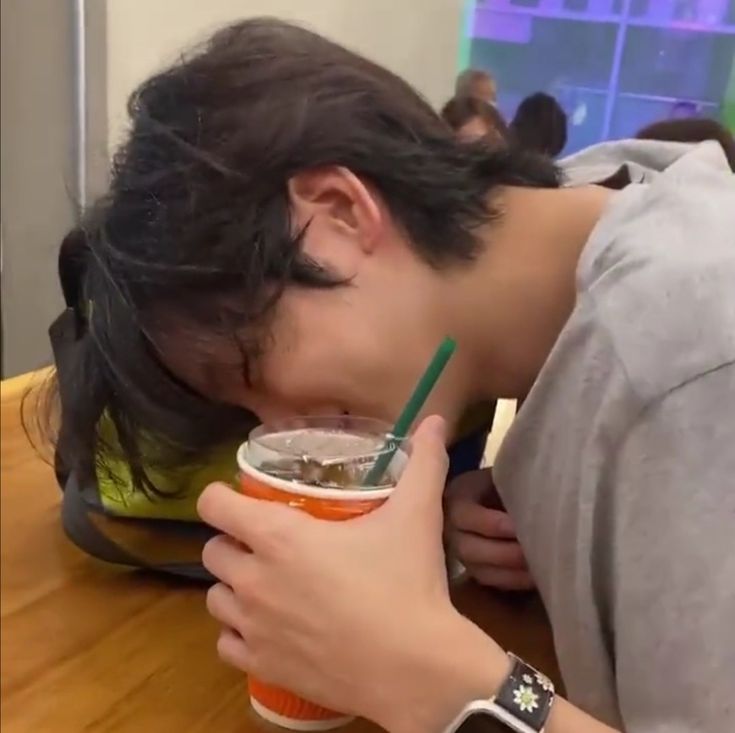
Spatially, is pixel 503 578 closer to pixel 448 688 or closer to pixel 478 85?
pixel 448 688

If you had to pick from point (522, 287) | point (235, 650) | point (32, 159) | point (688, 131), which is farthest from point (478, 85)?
point (235, 650)

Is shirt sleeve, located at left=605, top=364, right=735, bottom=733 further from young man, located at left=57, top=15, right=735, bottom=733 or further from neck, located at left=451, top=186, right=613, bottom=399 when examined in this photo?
neck, located at left=451, top=186, right=613, bottom=399

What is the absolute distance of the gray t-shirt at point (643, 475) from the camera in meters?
0.48

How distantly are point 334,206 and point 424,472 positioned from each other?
18 cm

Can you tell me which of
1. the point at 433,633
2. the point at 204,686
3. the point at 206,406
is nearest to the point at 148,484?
the point at 206,406

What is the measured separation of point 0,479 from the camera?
819 millimetres

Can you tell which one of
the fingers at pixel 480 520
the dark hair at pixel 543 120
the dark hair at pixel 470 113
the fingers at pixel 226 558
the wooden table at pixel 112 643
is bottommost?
the wooden table at pixel 112 643

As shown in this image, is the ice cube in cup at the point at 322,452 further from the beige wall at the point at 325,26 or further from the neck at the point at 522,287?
the beige wall at the point at 325,26

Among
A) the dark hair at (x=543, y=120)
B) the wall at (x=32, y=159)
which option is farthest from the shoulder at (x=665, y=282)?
the wall at (x=32, y=159)

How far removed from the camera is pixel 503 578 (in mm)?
663

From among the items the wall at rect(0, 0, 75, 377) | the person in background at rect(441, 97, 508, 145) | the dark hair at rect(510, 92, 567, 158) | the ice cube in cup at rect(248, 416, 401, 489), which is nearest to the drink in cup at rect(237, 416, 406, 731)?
the ice cube in cup at rect(248, 416, 401, 489)

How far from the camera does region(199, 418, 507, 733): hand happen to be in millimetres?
479

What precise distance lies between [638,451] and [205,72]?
331 mm

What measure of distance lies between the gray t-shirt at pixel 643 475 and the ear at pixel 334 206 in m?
0.12
